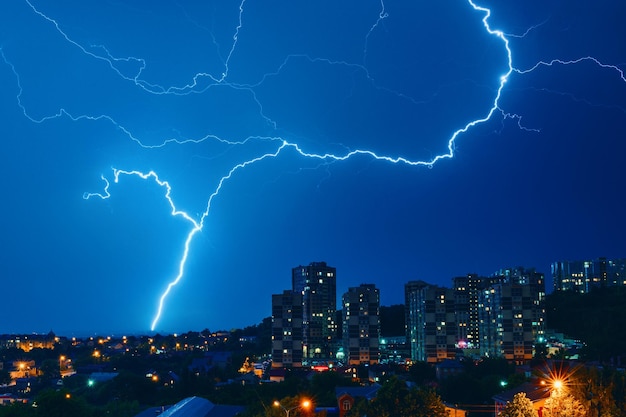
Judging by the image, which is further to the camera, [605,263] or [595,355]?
[605,263]

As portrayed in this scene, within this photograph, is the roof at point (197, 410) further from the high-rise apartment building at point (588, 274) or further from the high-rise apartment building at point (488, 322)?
the high-rise apartment building at point (588, 274)

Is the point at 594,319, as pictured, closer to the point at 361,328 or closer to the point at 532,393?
the point at 361,328

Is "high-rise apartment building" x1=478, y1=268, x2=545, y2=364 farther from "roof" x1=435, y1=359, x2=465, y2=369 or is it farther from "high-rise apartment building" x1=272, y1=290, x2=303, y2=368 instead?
"high-rise apartment building" x1=272, y1=290, x2=303, y2=368

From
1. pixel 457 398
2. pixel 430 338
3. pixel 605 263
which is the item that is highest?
pixel 605 263

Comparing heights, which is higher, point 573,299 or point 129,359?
point 573,299

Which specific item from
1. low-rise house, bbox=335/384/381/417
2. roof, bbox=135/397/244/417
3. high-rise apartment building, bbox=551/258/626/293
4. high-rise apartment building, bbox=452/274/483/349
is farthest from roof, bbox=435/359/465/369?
high-rise apartment building, bbox=551/258/626/293

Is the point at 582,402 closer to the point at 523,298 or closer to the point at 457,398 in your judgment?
the point at 457,398

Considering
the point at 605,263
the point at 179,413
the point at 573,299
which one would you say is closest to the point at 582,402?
the point at 179,413
